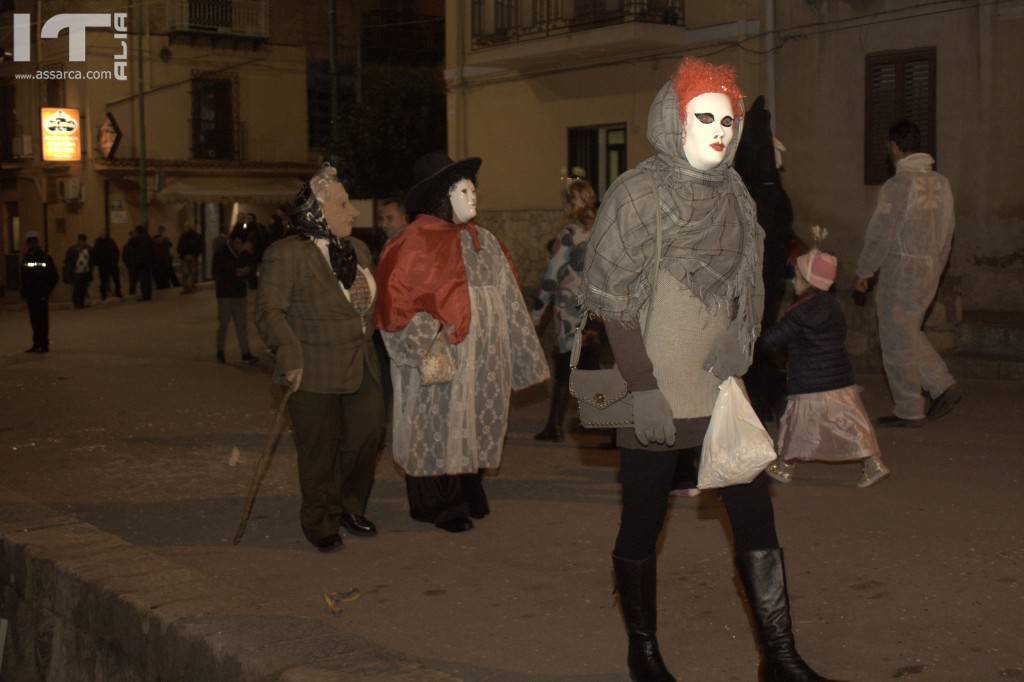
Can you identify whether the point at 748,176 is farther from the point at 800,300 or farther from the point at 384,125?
the point at 384,125

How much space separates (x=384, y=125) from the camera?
37531 mm

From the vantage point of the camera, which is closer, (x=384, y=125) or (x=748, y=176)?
(x=748, y=176)

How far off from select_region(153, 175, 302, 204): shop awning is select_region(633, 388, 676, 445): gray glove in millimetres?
36790

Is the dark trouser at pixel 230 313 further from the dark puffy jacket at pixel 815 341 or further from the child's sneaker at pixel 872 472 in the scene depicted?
the child's sneaker at pixel 872 472

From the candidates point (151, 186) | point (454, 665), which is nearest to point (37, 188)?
point (151, 186)

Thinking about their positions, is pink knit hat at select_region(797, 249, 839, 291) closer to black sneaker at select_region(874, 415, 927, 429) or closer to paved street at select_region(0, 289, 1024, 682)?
paved street at select_region(0, 289, 1024, 682)

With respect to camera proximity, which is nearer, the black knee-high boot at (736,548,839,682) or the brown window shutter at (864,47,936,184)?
the black knee-high boot at (736,548,839,682)

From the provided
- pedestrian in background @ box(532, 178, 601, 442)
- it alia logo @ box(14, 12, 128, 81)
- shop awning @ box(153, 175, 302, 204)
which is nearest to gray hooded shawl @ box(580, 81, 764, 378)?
pedestrian in background @ box(532, 178, 601, 442)

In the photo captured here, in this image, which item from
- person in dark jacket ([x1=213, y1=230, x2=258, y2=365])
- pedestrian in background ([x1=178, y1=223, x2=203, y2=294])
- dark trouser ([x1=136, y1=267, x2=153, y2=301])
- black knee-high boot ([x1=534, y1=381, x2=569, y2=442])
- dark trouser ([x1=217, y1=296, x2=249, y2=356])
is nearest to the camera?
black knee-high boot ([x1=534, y1=381, x2=569, y2=442])

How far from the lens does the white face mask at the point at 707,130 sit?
4.57 metres

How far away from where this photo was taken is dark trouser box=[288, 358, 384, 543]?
6852 mm

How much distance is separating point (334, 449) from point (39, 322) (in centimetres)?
1325

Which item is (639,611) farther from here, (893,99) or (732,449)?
(893,99)

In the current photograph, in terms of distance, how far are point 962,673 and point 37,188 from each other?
138 ft
